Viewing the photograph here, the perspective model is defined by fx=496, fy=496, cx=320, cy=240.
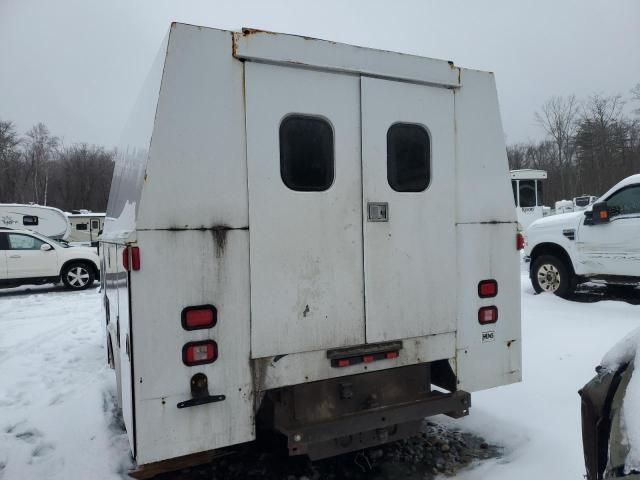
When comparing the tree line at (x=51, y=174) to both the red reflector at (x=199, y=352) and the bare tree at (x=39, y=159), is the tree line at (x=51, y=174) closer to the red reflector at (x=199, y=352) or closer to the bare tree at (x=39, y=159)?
the bare tree at (x=39, y=159)

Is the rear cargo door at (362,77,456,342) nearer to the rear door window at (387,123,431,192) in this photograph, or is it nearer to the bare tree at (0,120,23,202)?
the rear door window at (387,123,431,192)

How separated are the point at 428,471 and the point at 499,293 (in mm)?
1405

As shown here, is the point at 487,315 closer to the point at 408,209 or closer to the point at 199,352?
the point at 408,209

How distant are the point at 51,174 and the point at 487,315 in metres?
78.8

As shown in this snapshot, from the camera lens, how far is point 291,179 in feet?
9.91

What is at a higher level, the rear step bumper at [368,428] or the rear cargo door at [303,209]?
the rear cargo door at [303,209]

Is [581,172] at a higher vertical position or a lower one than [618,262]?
higher

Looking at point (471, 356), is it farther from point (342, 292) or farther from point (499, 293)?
point (342, 292)

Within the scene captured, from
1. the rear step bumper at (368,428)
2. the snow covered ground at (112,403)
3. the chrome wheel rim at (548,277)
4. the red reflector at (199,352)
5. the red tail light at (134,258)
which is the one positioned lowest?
the snow covered ground at (112,403)

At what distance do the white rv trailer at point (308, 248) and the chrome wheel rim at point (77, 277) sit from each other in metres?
12.1

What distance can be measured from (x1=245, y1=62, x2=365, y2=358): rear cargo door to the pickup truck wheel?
1287 cm

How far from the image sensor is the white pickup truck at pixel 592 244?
27.3 ft

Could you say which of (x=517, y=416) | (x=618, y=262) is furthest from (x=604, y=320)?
(x=517, y=416)

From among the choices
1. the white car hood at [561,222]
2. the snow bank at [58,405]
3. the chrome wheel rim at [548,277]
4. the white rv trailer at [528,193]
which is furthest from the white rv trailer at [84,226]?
the chrome wheel rim at [548,277]
